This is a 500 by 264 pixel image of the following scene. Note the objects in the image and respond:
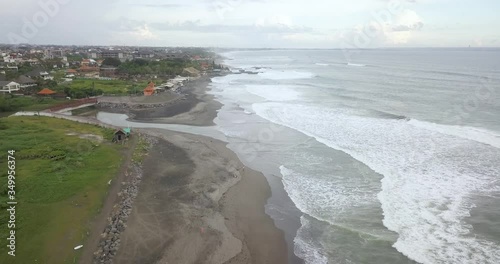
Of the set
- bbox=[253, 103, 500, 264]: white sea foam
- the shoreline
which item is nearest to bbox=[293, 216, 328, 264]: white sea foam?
the shoreline

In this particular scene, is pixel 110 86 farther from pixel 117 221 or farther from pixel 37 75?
pixel 117 221

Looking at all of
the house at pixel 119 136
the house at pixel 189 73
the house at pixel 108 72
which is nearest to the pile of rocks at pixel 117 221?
the house at pixel 119 136

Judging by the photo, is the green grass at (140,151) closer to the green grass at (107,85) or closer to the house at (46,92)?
the house at (46,92)

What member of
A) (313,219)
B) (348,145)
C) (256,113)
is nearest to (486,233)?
(313,219)

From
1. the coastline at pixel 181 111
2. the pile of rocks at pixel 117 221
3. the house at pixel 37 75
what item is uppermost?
the house at pixel 37 75

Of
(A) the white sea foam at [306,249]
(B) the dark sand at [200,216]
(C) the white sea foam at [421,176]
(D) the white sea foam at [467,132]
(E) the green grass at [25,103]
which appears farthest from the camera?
(E) the green grass at [25,103]

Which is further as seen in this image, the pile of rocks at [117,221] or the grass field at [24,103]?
the grass field at [24,103]

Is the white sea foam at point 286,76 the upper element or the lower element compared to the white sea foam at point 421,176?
upper

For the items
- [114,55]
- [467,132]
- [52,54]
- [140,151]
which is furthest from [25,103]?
[114,55]
